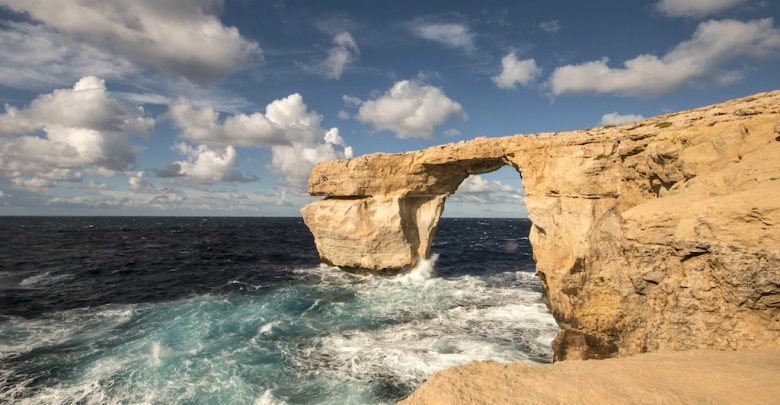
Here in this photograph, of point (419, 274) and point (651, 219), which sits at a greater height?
point (651, 219)

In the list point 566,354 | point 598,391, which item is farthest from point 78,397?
point 566,354

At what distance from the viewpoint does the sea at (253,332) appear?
10773mm

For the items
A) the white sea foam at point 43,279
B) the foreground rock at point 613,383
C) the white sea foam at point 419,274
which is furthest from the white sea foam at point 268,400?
the white sea foam at point 43,279

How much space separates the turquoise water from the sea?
0.06 m

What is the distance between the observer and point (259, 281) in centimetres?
2481

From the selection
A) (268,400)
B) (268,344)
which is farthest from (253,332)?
(268,400)

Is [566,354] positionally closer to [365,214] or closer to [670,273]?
[670,273]

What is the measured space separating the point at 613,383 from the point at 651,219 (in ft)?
16.6

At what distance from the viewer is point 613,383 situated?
461 centimetres

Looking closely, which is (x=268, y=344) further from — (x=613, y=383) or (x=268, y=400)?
(x=613, y=383)

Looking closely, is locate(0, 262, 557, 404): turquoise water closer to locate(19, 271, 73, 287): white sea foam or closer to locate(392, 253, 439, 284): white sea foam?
locate(392, 253, 439, 284): white sea foam

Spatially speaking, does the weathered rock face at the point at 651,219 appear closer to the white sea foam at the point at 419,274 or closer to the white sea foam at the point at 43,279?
the white sea foam at the point at 419,274

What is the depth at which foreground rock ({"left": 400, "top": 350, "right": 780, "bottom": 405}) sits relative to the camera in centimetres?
424

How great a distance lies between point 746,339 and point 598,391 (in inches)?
159
